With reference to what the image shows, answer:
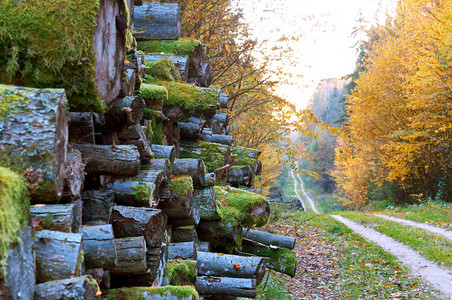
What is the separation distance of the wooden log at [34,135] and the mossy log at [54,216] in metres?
0.12

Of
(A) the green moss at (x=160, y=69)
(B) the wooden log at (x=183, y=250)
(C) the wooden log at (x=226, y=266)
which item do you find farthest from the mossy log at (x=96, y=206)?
(A) the green moss at (x=160, y=69)

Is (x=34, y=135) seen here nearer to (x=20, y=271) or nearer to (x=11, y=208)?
(x=11, y=208)

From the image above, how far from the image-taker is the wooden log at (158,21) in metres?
6.75

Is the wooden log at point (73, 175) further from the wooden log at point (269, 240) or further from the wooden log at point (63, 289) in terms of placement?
the wooden log at point (269, 240)

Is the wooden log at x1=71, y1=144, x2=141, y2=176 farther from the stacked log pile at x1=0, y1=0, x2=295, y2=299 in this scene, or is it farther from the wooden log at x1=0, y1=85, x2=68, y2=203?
the wooden log at x1=0, y1=85, x2=68, y2=203

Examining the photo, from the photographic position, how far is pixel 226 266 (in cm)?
457

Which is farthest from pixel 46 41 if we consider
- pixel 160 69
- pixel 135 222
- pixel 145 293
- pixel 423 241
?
pixel 423 241

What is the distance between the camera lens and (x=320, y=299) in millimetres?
7812

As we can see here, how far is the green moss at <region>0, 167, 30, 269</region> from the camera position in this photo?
152 cm

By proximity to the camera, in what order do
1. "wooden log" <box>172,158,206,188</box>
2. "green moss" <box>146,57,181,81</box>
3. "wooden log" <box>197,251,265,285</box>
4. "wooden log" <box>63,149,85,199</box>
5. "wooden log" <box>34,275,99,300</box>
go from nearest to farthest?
"wooden log" <box>34,275,99,300</box>
"wooden log" <box>63,149,85,199</box>
"wooden log" <box>197,251,265,285</box>
"wooden log" <box>172,158,206,188</box>
"green moss" <box>146,57,181,81</box>

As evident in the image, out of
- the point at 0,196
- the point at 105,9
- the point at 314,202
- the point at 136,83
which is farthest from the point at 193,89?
the point at 314,202

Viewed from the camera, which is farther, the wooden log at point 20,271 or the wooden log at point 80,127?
the wooden log at point 80,127

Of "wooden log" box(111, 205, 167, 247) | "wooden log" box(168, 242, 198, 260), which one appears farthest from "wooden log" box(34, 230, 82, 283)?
"wooden log" box(168, 242, 198, 260)

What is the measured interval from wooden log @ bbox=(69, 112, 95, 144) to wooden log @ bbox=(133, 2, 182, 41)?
4245 mm
